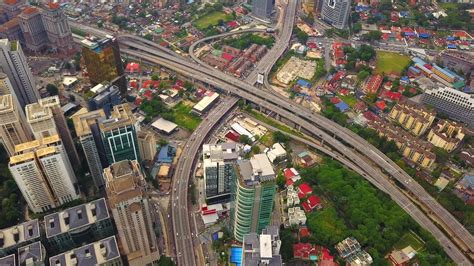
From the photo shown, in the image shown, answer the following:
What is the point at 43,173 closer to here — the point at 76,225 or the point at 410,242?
the point at 76,225

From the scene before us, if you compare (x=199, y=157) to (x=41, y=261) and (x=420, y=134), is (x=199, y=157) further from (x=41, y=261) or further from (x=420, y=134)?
(x=420, y=134)

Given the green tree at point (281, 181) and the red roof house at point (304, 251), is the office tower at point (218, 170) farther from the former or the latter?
the red roof house at point (304, 251)

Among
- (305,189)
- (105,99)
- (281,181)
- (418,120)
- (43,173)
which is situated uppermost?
(105,99)

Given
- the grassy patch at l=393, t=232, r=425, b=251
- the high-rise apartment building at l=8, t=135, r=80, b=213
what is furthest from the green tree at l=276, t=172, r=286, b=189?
the high-rise apartment building at l=8, t=135, r=80, b=213

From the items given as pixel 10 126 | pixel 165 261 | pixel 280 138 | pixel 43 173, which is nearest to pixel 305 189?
pixel 280 138

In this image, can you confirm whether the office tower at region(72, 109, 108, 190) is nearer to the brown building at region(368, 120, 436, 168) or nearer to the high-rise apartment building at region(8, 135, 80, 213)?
the high-rise apartment building at region(8, 135, 80, 213)
